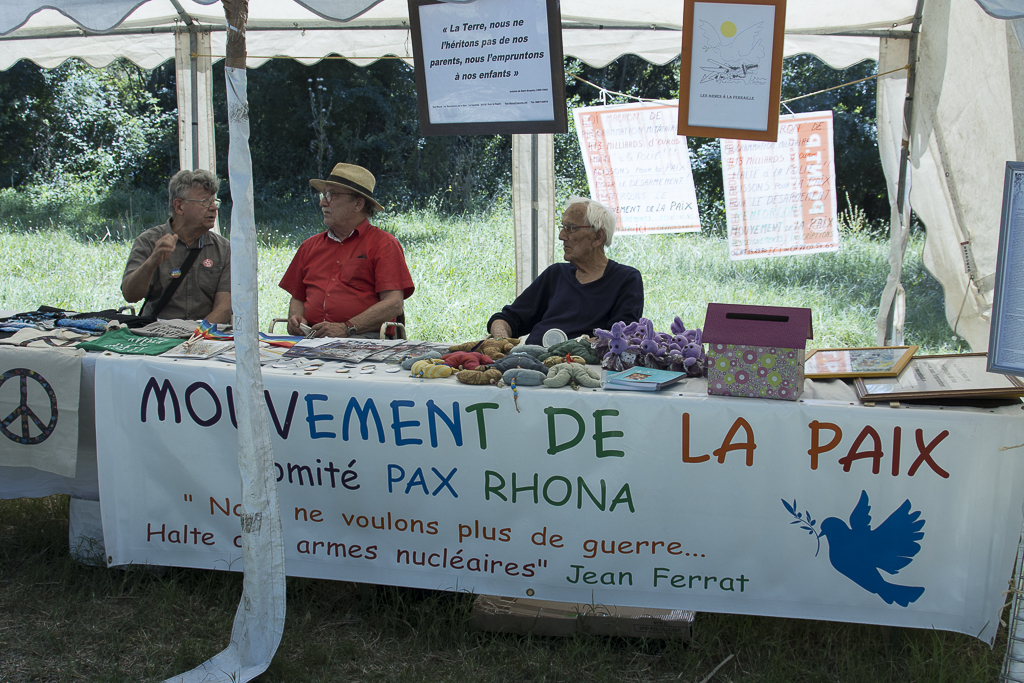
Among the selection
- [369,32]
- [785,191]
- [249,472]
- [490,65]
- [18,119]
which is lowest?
[249,472]

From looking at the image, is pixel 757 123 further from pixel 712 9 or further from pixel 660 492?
pixel 660 492

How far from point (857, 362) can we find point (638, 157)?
2710 millimetres

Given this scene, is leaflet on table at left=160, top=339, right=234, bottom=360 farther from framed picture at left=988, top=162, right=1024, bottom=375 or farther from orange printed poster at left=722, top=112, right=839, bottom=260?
orange printed poster at left=722, top=112, right=839, bottom=260

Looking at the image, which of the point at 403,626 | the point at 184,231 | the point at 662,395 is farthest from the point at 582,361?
the point at 184,231

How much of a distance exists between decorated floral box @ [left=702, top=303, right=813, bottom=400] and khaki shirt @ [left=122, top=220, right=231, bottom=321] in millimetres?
2388

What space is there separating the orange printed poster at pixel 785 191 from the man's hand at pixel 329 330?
2890mm

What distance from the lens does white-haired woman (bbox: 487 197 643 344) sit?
3268 mm

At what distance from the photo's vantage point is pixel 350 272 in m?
3.66

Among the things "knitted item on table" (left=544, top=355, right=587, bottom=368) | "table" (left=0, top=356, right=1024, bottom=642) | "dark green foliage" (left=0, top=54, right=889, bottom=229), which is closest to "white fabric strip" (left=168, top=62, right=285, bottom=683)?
"table" (left=0, top=356, right=1024, bottom=642)

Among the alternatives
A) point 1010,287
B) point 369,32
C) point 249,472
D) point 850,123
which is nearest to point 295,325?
point 249,472

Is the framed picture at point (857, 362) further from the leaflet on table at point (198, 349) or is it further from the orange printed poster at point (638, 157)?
the orange printed poster at point (638, 157)

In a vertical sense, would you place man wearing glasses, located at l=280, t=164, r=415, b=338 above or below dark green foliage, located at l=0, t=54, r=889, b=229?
below

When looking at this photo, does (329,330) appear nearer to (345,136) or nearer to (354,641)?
(354,641)

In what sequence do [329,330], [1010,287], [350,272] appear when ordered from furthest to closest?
[350,272], [329,330], [1010,287]
